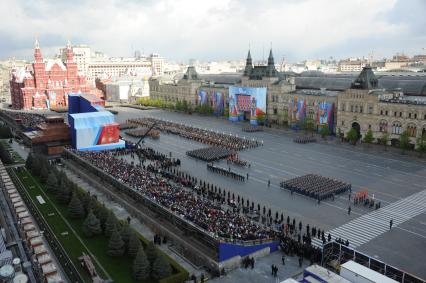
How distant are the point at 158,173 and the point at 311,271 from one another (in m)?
26.6

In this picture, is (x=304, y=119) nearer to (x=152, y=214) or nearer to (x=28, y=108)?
(x=152, y=214)

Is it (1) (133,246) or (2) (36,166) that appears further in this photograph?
(2) (36,166)

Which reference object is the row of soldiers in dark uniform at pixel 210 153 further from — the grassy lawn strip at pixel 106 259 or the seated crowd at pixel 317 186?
the grassy lawn strip at pixel 106 259

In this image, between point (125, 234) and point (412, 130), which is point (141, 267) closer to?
point (125, 234)

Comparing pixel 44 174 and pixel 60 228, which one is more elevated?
pixel 44 174

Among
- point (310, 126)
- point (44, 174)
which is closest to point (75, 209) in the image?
point (44, 174)

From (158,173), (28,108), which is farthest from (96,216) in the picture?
(28,108)

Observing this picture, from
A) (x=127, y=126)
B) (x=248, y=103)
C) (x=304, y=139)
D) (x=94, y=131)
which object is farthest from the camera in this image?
(x=248, y=103)

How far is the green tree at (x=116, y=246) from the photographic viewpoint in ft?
81.3

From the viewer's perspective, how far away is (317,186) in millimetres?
38500

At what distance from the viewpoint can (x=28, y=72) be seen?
353 feet

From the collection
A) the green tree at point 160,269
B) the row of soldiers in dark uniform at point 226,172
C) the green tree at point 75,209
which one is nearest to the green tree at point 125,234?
the green tree at point 160,269

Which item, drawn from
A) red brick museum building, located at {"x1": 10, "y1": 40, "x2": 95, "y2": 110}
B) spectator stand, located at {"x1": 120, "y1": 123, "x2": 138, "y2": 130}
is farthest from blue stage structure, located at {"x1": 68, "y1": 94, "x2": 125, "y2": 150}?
red brick museum building, located at {"x1": 10, "y1": 40, "x2": 95, "y2": 110}

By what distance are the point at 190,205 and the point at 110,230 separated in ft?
20.8
